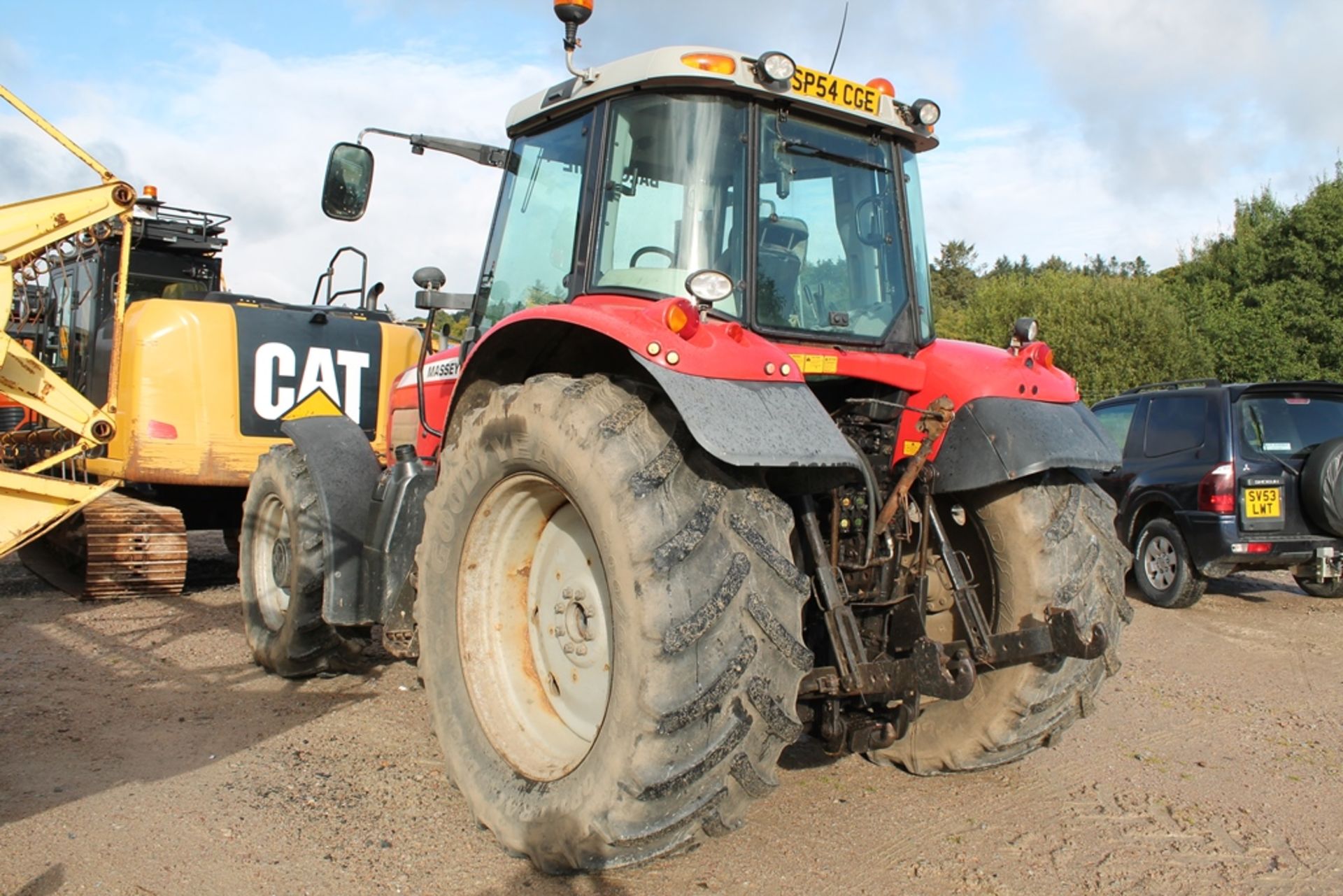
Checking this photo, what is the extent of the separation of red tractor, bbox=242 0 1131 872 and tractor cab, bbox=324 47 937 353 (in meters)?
0.01

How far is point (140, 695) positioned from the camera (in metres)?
4.94

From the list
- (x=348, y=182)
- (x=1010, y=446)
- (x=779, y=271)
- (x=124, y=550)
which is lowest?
(x=124, y=550)

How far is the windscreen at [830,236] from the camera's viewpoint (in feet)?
11.7

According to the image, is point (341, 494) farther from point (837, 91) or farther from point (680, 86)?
point (837, 91)

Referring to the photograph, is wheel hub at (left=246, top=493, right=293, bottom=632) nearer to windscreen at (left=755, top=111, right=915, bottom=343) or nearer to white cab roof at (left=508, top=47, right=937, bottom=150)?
white cab roof at (left=508, top=47, right=937, bottom=150)

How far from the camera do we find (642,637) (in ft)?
9.07

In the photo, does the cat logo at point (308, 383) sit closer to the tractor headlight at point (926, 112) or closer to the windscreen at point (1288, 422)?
the tractor headlight at point (926, 112)

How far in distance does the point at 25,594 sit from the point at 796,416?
669 cm

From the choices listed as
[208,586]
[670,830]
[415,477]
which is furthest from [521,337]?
[208,586]

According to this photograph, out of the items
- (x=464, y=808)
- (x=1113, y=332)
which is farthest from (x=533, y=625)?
(x=1113, y=332)

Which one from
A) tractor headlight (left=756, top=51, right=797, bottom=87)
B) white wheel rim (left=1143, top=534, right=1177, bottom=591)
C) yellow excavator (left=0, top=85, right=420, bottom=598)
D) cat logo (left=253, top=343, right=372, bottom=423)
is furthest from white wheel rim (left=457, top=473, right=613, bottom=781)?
white wheel rim (left=1143, top=534, right=1177, bottom=591)

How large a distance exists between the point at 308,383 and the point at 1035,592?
18.5ft

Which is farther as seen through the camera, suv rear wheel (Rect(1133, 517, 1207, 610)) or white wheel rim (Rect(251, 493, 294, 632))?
suv rear wheel (Rect(1133, 517, 1207, 610))

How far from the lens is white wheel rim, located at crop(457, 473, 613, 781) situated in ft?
11.4
